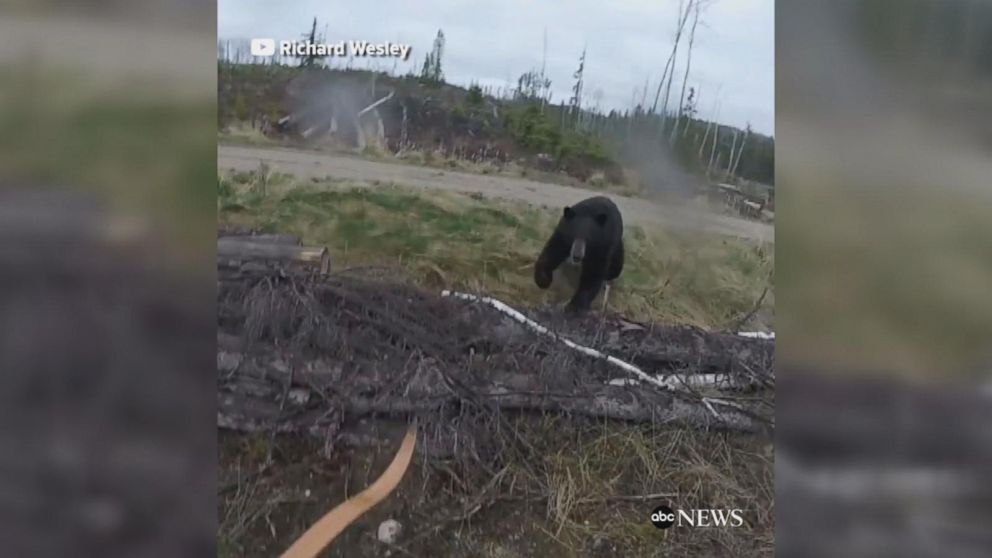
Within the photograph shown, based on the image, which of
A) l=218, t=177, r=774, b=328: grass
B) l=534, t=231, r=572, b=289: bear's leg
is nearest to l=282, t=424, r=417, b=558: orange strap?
l=218, t=177, r=774, b=328: grass

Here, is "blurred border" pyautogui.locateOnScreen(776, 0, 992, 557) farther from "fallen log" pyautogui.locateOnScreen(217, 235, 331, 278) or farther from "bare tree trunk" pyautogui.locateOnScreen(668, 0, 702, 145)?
"fallen log" pyautogui.locateOnScreen(217, 235, 331, 278)

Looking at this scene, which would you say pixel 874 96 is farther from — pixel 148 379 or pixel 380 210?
pixel 148 379

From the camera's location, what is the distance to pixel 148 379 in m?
2.89

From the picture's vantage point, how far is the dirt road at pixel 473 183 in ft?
10.1

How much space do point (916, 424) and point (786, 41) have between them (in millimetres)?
1763

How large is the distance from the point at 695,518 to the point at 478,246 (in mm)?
1471

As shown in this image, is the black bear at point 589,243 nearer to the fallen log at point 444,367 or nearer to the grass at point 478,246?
the grass at point 478,246

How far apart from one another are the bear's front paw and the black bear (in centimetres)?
1

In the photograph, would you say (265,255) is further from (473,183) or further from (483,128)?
(483,128)

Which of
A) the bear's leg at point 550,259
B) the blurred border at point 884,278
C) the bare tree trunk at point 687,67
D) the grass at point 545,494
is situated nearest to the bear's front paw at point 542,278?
the bear's leg at point 550,259

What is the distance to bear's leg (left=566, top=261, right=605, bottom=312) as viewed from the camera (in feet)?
10.8

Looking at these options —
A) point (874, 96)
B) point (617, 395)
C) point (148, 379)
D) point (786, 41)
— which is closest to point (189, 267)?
point (148, 379)

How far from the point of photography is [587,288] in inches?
130

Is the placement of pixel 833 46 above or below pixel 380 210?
above
